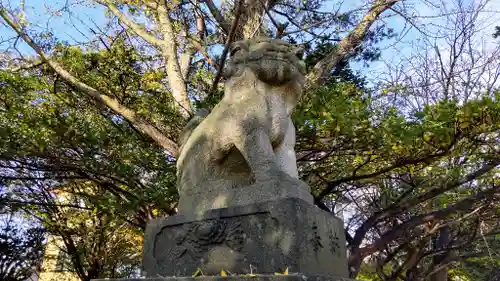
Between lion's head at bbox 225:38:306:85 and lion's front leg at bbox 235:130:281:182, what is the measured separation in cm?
54

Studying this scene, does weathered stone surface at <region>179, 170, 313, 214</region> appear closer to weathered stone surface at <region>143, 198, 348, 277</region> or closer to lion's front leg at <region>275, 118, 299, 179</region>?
weathered stone surface at <region>143, 198, 348, 277</region>

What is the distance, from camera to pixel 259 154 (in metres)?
2.99

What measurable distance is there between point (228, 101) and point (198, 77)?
16.6 feet

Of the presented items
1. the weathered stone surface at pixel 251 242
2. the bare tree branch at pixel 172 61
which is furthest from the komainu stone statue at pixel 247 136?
the bare tree branch at pixel 172 61

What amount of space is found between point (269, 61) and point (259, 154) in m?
0.80

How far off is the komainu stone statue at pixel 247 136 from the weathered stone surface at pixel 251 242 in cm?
18

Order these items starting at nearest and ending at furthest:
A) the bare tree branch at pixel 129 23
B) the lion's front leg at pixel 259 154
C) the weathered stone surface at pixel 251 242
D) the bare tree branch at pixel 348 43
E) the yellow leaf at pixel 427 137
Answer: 1. the weathered stone surface at pixel 251 242
2. the lion's front leg at pixel 259 154
3. the yellow leaf at pixel 427 137
4. the bare tree branch at pixel 348 43
5. the bare tree branch at pixel 129 23

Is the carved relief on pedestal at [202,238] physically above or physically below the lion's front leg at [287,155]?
below

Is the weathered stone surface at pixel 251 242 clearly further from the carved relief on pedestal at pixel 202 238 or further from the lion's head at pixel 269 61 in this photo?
the lion's head at pixel 269 61

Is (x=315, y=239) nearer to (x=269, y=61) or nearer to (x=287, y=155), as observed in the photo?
(x=287, y=155)

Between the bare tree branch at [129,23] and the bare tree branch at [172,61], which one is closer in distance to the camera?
the bare tree branch at [172,61]

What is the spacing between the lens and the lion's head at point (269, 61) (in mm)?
3309

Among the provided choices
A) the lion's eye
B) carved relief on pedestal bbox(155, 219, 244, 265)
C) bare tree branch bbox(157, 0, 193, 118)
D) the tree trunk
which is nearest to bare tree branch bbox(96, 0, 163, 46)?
bare tree branch bbox(157, 0, 193, 118)

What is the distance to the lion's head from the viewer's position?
331 cm
